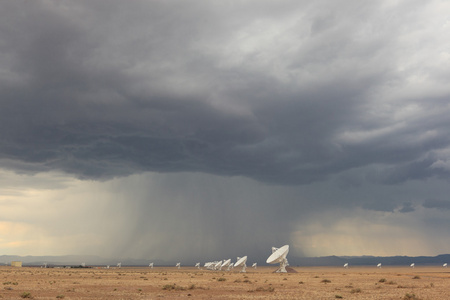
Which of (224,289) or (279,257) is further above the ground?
(279,257)

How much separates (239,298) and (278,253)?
75949 millimetres

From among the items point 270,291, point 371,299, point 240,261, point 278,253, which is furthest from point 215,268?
point 371,299

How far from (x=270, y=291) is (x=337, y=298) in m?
11.4

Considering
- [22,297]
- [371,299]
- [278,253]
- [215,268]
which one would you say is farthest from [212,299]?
[215,268]

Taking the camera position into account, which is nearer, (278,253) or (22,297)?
(22,297)

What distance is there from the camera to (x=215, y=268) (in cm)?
18250

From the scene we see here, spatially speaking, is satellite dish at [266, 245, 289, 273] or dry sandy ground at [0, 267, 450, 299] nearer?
dry sandy ground at [0, 267, 450, 299]

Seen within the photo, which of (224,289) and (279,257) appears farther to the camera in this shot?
(279,257)

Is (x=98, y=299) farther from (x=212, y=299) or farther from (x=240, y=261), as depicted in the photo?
(x=240, y=261)

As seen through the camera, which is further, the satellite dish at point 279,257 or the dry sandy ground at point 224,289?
the satellite dish at point 279,257

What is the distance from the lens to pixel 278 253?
→ 113500 mm

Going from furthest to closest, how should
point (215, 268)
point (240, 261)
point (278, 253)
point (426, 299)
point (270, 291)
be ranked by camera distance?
1. point (215, 268)
2. point (240, 261)
3. point (278, 253)
4. point (270, 291)
5. point (426, 299)

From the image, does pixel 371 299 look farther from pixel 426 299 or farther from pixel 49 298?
pixel 49 298

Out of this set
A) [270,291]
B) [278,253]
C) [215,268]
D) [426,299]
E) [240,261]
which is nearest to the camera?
[426,299]
